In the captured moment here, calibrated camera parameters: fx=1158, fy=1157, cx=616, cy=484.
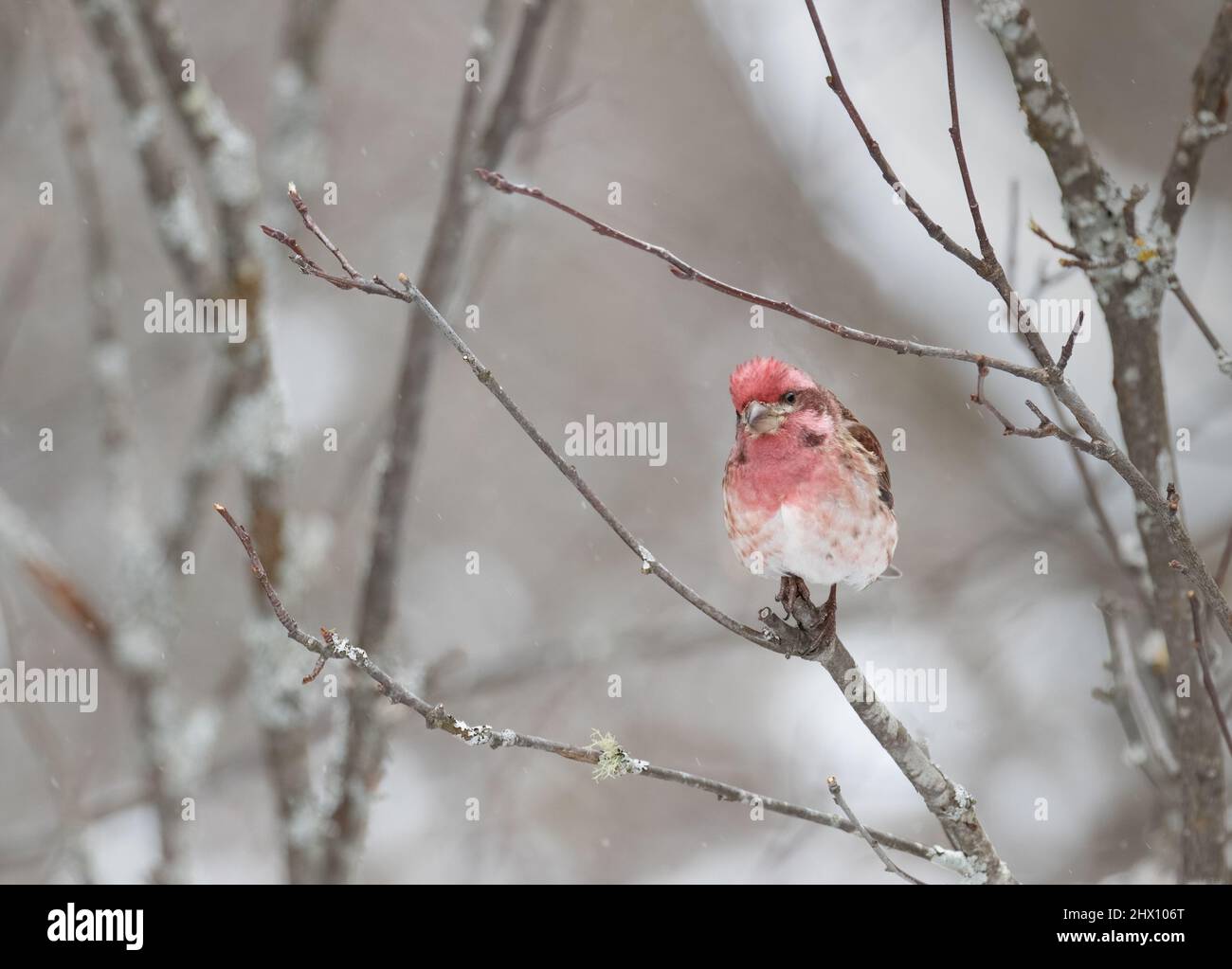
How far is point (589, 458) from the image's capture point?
26.8 ft

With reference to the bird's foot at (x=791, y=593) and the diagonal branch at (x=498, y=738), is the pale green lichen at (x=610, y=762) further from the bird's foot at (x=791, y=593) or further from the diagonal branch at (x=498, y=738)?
the bird's foot at (x=791, y=593)

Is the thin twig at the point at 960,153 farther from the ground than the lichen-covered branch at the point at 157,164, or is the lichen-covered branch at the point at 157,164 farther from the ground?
the lichen-covered branch at the point at 157,164

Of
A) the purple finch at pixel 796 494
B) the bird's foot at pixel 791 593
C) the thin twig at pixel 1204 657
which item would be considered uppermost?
the purple finch at pixel 796 494

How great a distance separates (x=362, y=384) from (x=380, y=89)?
216 cm

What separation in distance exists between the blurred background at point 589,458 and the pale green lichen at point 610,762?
1154 mm

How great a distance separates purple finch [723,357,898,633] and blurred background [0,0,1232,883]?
0.57m

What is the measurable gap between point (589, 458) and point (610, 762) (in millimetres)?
6131

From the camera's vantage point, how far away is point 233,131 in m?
3.91

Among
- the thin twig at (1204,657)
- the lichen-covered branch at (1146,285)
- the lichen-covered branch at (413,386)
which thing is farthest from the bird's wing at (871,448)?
the lichen-covered branch at (413,386)

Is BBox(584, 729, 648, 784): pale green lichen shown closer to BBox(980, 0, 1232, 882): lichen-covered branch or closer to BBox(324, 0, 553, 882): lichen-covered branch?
BBox(980, 0, 1232, 882): lichen-covered branch

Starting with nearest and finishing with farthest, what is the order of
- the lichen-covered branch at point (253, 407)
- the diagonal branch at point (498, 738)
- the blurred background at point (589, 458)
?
the diagonal branch at point (498, 738)
the lichen-covered branch at point (253, 407)
the blurred background at point (589, 458)

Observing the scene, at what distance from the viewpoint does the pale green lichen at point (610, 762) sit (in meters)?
2.08

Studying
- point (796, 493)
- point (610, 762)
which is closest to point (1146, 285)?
point (796, 493)

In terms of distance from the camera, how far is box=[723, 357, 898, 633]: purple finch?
224 centimetres
